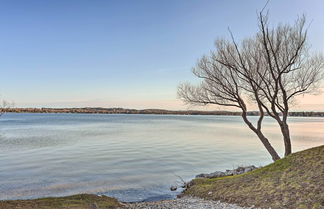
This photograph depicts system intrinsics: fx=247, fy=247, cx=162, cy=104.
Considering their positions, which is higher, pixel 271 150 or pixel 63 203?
pixel 271 150

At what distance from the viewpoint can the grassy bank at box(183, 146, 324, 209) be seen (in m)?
6.82

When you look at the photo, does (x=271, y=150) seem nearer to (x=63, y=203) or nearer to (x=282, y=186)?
(x=282, y=186)

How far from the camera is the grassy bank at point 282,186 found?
682 cm

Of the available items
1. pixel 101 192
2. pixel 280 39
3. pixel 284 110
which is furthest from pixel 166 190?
pixel 280 39

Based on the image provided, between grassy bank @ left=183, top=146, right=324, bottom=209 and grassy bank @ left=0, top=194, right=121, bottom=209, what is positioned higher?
grassy bank @ left=183, top=146, right=324, bottom=209

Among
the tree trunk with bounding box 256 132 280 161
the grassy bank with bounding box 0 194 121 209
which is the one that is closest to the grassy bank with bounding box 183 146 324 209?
the grassy bank with bounding box 0 194 121 209

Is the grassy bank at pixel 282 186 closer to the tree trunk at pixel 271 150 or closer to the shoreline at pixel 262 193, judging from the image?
the shoreline at pixel 262 193

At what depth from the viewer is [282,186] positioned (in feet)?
25.6

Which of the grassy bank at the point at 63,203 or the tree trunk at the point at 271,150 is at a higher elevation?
the tree trunk at the point at 271,150

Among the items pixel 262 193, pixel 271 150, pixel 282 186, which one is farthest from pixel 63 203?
pixel 271 150

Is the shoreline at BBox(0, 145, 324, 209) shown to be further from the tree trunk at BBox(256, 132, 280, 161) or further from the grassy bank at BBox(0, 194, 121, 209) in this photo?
the tree trunk at BBox(256, 132, 280, 161)

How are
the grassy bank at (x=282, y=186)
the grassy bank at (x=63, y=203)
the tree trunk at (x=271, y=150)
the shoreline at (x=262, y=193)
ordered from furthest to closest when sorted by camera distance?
the tree trunk at (x=271, y=150) < the grassy bank at (x=63, y=203) < the shoreline at (x=262, y=193) < the grassy bank at (x=282, y=186)

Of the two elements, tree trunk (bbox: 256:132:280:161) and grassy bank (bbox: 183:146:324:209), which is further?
tree trunk (bbox: 256:132:280:161)

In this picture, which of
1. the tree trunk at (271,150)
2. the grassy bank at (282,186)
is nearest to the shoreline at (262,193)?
the grassy bank at (282,186)
